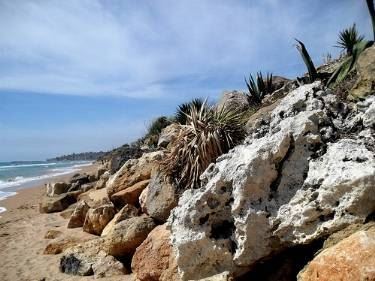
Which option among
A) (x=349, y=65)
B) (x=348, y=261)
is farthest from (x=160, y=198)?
(x=349, y=65)

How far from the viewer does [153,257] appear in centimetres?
574

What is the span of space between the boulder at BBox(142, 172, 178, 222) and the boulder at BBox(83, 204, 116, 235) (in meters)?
1.96

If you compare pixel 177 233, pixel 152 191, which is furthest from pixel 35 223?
pixel 177 233

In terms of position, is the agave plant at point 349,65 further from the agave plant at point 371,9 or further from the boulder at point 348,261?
the boulder at point 348,261

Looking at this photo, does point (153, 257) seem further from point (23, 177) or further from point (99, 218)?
point (23, 177)

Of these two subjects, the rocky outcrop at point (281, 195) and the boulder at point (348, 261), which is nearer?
the boulder at point (348, 261)

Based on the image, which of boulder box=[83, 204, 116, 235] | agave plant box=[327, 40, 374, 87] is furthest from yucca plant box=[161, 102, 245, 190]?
agave plant box=[327, 40, 374, 87]

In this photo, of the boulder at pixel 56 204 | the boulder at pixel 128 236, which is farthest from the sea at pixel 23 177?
the boulder at pixel 128 236

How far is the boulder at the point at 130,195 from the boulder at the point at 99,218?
244 mm

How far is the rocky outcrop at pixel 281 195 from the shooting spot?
12.2 feet

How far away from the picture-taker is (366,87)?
21.7 ft

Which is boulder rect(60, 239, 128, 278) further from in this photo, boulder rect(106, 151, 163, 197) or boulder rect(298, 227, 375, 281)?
boulder rect(298, 227, 375, 281)

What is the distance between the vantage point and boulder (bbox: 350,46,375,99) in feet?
21.3

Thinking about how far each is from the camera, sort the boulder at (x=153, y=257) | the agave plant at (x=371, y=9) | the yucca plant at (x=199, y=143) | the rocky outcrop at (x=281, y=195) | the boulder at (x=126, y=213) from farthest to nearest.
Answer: the agave plant at (x=371, y=9) → the boulder at (x=126, y=213) → the yucca plant at (x=199, y=143) → the boulder at (x=153, y=257) → the rocky outcrop at (x=281, y=195)
